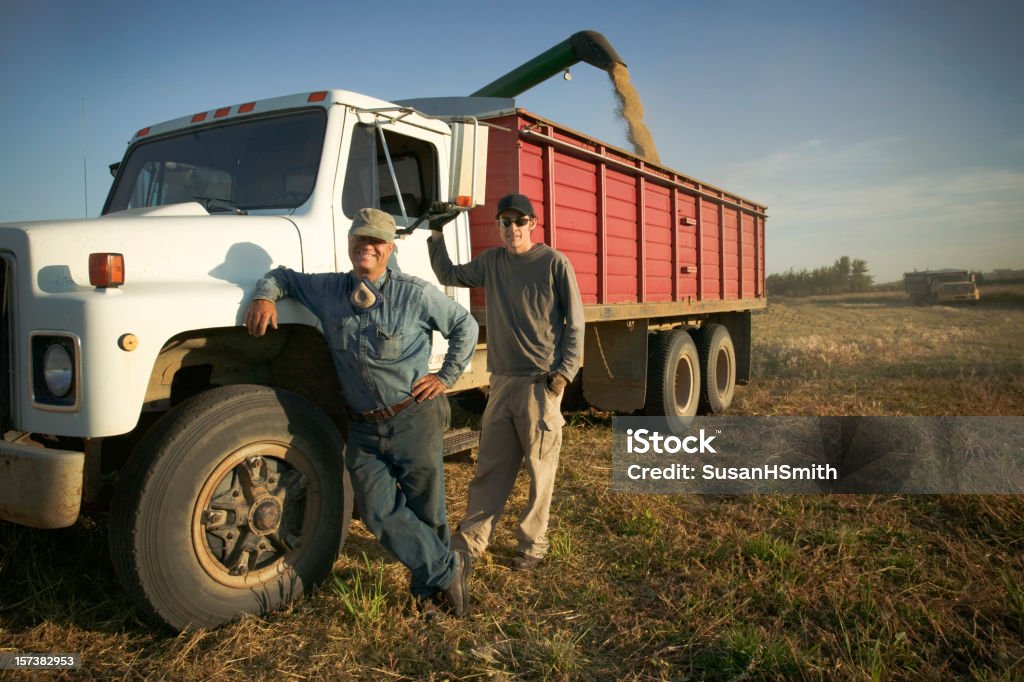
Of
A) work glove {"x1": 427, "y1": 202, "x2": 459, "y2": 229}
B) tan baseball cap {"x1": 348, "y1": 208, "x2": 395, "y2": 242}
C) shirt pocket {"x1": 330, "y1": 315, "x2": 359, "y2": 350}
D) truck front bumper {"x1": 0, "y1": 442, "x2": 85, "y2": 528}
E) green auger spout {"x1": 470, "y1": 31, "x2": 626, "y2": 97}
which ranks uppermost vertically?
green auger spout {"x1": 470, "y1": 31, "x2": 626, "y2": 97}

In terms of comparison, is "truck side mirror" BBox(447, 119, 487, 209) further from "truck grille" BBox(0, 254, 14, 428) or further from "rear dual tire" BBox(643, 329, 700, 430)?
"rear dual tire" BBox(643, 329, 700, 430)

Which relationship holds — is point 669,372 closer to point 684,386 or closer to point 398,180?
point 684,386

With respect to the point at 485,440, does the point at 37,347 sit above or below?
above

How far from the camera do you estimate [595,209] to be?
19.1 ft

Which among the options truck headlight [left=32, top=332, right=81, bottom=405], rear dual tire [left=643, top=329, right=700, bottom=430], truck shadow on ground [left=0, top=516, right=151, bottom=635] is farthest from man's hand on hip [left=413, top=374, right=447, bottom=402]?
rear dual tire [left=643, top=329, right=700, bottom=430]

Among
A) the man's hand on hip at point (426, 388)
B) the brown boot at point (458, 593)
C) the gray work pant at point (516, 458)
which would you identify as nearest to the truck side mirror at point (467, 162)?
the gray work pant at point (516, 458)

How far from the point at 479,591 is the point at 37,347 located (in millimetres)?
2113

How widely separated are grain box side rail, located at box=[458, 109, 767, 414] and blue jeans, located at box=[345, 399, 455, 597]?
1.58 m

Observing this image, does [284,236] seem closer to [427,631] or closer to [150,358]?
[150,358]

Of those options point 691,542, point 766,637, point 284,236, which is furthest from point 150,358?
point 691,542

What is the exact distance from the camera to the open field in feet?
9.01

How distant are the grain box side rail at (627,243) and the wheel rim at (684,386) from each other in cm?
1

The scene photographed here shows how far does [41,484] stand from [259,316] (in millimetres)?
951

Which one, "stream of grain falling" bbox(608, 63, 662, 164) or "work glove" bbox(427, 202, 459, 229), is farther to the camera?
"stream of grain falling" bbox(608, 63, 662, 164)
